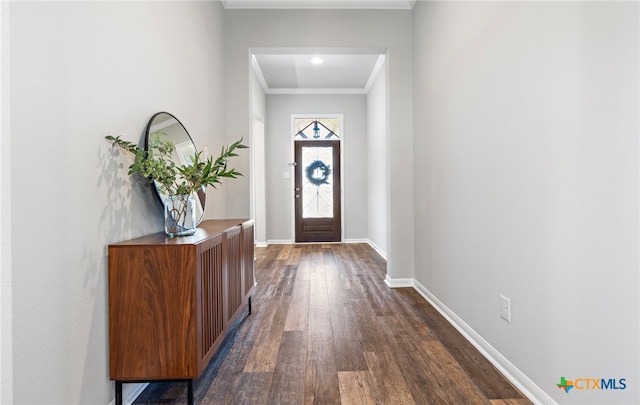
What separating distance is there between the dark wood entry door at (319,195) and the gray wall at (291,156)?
143 millimetres

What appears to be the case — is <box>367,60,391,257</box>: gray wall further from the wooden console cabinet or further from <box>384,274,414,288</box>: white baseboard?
the wooden console cabinet

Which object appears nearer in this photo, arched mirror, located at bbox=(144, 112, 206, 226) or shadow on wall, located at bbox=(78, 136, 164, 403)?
shadow on wall, located at bbox=(78, 136, 164, 403)

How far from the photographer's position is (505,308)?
5.43ft

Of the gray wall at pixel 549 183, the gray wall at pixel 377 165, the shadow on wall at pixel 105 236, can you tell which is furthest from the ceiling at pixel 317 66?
the shadow on wall at pixel 105 236

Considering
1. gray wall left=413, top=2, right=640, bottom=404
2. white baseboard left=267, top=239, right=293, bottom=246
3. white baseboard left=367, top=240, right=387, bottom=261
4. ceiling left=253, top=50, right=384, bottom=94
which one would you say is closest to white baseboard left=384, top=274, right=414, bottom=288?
gray wall left=413, top=2, right=640, bottom=404

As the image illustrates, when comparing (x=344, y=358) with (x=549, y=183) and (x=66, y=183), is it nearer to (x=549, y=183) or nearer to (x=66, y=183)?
(x=549, y=183)

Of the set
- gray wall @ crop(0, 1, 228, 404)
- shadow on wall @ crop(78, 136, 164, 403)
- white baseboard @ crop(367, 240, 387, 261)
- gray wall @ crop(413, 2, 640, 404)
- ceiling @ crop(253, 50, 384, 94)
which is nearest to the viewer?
gray wall @ crop(0, 1, 228, 404)

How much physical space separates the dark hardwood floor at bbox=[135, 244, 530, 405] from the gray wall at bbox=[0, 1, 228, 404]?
1.93ft

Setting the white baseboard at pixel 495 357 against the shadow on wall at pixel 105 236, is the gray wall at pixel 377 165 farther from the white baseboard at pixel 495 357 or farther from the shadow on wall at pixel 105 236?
the shadow on wall at pixel 105 236

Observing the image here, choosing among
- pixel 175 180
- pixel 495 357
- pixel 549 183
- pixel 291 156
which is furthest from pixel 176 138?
pixel 291 156

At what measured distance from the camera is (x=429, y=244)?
9.00 feet

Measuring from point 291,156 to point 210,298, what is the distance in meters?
4.28

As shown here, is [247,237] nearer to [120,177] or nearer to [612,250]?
[120,177]

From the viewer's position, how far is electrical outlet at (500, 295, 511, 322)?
162 centimetres
